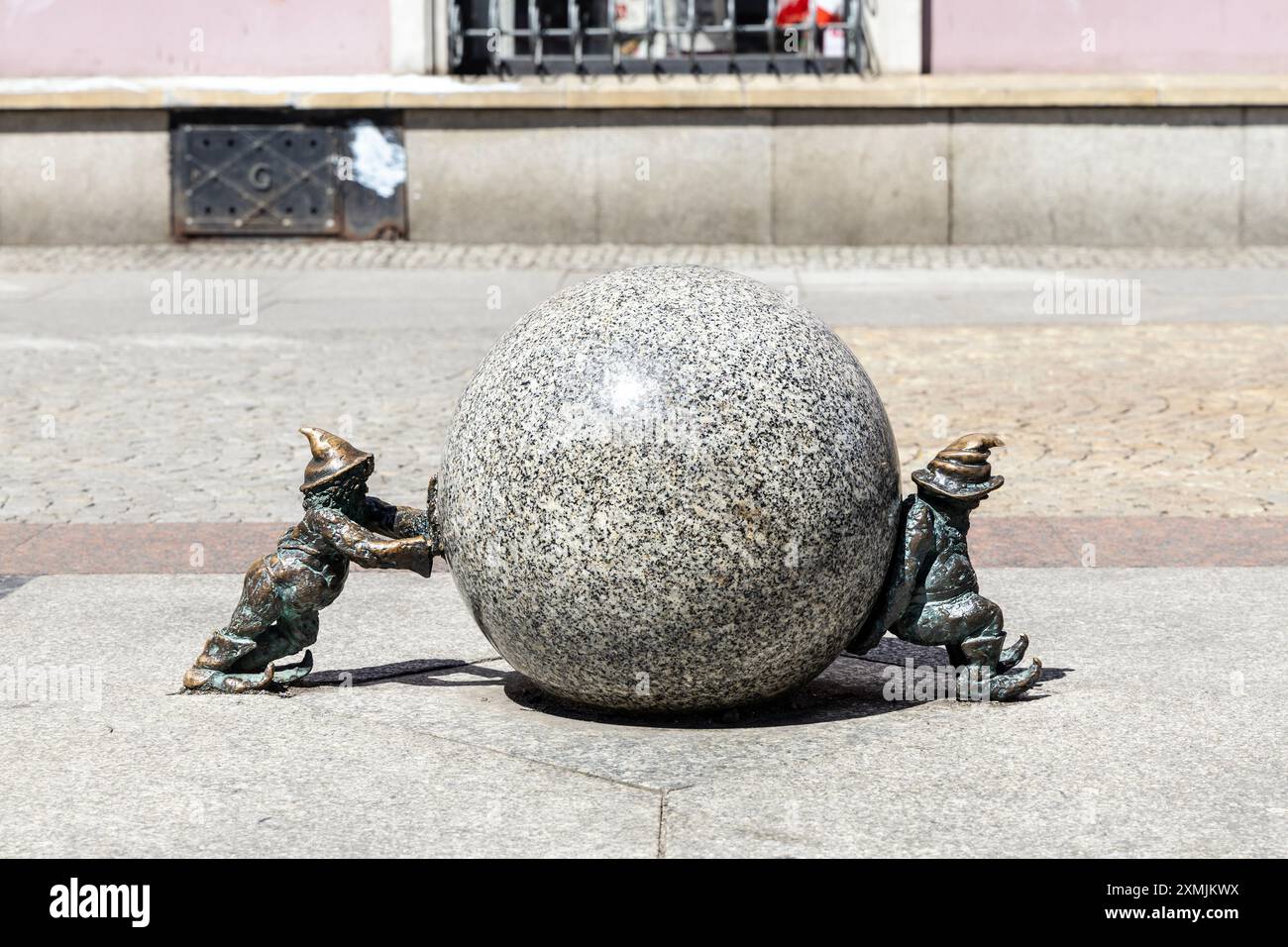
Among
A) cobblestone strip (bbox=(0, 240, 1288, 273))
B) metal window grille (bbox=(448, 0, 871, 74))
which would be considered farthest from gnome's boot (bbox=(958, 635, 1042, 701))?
metal window grille (bbox=(448, 0, 871, 74))

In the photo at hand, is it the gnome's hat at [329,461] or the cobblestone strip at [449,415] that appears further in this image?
the cobblestone strip at [449,415]

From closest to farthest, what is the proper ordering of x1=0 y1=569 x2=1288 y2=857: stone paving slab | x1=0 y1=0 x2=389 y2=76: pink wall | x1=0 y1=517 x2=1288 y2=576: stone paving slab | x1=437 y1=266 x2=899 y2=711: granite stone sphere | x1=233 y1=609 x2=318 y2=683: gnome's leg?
x1=0 y1=569 x2=1288 y2=857: stone paving slab
x1=437 y1=266 x2=899 y2=711: granite stone sphere
x1=233 y1=609 x2=318 y2=683: gnome's leg
x1=0 y1=517 x2=1288 y2=576: stone paving slab
x1=0 y1=0 x2=389 y2=76: pink wall

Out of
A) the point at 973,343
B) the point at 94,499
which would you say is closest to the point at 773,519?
the point at 94,499

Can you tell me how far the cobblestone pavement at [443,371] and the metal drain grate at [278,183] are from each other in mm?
251

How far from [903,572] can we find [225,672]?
209cm

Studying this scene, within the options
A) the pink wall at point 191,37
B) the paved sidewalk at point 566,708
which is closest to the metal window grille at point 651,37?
the pink wall at point 191,37

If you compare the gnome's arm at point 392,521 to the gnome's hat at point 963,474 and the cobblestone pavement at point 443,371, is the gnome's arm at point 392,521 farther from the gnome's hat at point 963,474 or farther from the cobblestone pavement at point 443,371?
the cobblestone pavement at point 443,371

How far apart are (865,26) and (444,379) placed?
7407mm

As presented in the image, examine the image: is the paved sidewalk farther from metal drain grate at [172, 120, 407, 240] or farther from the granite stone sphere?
metal drain grate at [172, 120, 407, 240]

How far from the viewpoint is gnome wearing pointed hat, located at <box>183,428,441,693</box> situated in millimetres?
5664

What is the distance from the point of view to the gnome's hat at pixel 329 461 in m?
5.70

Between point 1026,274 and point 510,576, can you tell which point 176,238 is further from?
point 510,576

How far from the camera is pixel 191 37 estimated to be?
17.2 metres

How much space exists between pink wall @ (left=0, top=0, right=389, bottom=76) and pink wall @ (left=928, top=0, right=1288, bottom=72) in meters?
5.34
